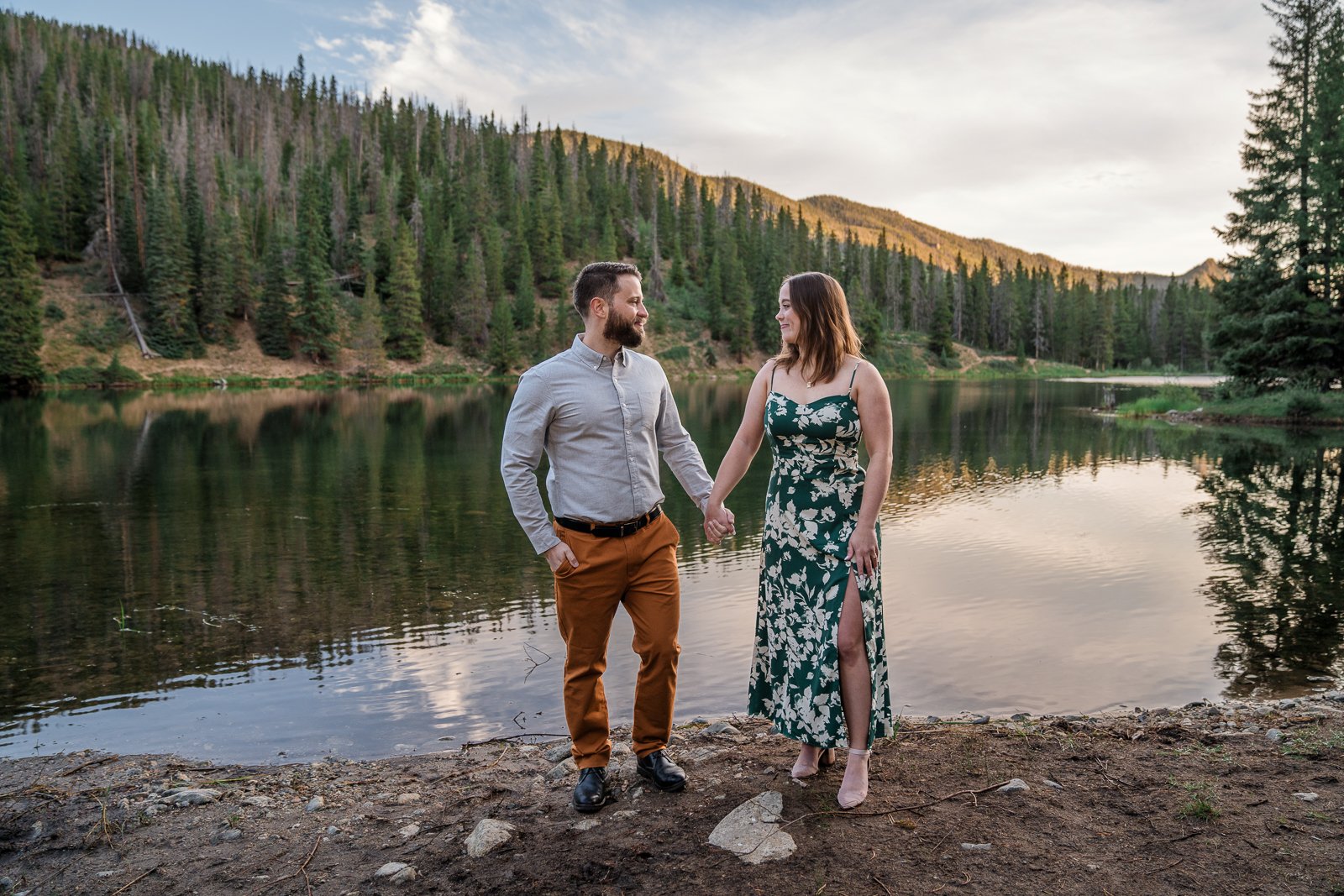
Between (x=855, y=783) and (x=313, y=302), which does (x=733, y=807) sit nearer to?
(x=855, y=783)

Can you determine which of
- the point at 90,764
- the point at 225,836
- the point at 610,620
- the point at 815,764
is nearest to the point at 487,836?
the point at 610,620

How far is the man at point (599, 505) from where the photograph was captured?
160 inches

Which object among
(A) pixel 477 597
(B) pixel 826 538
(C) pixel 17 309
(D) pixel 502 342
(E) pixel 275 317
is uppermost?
(E) pixel 275 317

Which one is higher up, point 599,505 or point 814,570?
point 599,505

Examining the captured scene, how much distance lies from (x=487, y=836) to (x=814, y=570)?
1.92 m

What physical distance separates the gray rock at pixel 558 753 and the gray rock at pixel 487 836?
1.30 metres

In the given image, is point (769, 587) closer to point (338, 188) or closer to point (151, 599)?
point (151, 599)

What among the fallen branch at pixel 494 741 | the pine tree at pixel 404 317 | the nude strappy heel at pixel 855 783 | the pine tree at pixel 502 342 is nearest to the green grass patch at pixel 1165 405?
the fallen branch at pixel 494 741

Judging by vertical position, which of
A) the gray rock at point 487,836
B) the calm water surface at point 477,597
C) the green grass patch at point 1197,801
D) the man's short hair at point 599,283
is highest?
the man's short hair at point 599,283

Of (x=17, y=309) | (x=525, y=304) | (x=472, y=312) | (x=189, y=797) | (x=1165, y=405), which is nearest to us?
(x=189, y=797)

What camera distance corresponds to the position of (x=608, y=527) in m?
4.09

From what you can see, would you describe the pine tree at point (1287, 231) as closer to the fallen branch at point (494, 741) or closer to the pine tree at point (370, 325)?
the fallen branch at point (494, 741)

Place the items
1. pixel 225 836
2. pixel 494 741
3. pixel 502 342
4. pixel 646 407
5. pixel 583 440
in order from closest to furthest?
pixel 225 836 → pixel 583 440 → pixel 646 407 → pixel 494 741 → pixel 502 342

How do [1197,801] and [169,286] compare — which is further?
[169,286]
